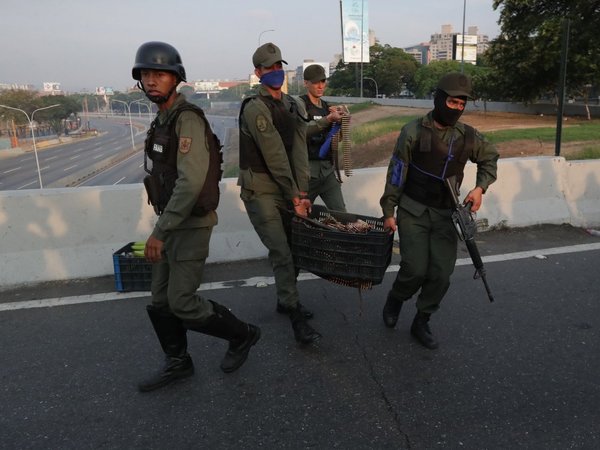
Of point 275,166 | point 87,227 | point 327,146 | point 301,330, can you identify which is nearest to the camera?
point 275,166

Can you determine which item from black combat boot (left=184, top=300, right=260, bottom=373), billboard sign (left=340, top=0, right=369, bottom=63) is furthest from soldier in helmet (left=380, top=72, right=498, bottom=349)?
billboard sign (left=340, top=0, right=369, bottom=63)

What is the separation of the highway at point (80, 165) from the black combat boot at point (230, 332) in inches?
1820

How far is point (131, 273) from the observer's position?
4.41 meters

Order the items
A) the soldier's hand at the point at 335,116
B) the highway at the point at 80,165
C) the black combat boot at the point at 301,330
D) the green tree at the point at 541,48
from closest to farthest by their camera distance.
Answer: the black combat boot at the point at 301,330
the soldier's hand at the point at 335,116
the green tree at the point at 541,48
the highway at the point at 80,165

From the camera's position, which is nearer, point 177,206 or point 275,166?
point 177,206

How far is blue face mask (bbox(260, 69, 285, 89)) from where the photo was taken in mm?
3367

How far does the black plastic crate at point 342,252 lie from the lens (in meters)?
3.09

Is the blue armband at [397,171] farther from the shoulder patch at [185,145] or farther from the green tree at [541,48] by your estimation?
the green tree at [541,48]

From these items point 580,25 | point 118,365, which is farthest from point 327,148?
point 580,25

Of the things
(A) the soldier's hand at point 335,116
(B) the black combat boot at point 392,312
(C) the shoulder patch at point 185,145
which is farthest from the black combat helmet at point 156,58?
(B) the black combat boot at point 392,312

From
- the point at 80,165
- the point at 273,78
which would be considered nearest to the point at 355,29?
the point at 80,165

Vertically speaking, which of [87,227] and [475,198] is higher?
[475,198]

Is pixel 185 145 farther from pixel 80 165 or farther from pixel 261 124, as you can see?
pixel 80 165

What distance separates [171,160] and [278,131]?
0.89 meters
